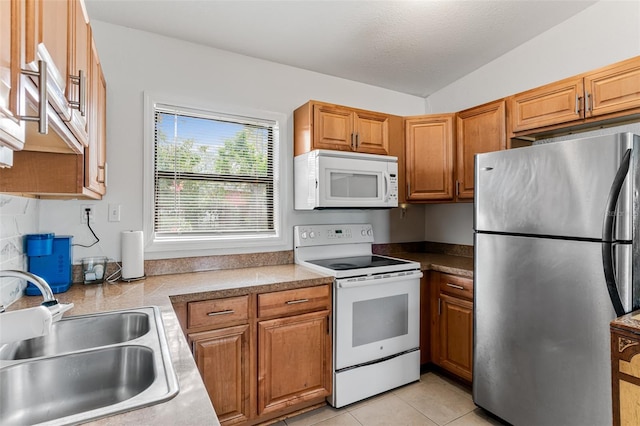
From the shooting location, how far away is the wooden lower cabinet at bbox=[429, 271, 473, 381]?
93.6 inches

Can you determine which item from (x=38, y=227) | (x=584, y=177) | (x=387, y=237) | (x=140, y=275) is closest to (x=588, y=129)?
(x=584, y=177)

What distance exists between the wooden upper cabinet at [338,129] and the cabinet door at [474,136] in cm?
62

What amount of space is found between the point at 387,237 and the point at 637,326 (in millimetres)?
1998

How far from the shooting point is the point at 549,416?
68.5 inches

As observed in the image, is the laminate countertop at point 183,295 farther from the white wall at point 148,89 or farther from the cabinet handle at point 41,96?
the cabinet handle at point 41,96

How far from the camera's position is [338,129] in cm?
260

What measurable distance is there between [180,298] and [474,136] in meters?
2.45

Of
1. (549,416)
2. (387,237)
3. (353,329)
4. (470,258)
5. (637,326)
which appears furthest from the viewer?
(387,237)

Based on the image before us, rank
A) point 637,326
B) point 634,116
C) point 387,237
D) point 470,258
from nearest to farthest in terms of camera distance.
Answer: point 637,326, point 634,116, point 470,258, point 387,237

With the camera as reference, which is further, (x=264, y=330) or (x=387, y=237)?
(x=387, y=237)

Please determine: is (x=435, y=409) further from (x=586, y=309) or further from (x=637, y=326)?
(x=637, y=326)

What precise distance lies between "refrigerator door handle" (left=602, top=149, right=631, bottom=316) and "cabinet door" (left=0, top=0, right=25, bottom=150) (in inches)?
81.5

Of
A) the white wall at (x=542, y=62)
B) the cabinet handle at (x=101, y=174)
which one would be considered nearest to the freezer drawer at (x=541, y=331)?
the white wall at (x=542, y=62)

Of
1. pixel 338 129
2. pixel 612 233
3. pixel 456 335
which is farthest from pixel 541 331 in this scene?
pixel 338 129
